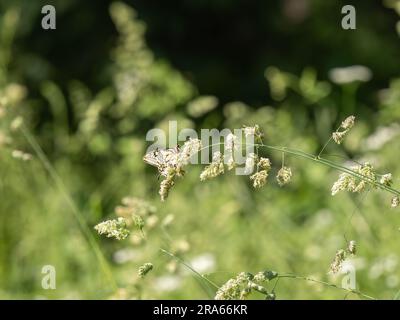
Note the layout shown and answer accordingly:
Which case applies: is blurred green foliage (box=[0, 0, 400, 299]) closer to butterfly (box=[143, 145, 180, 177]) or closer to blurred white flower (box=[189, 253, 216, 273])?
blurred white flower (box=[189, 253, 216, 273])

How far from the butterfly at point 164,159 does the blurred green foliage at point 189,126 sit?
148 millimetres

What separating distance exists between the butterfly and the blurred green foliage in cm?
15

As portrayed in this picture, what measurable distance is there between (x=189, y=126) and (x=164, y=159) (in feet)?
7.00

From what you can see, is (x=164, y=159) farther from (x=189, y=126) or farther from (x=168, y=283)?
(x=189, y=126)

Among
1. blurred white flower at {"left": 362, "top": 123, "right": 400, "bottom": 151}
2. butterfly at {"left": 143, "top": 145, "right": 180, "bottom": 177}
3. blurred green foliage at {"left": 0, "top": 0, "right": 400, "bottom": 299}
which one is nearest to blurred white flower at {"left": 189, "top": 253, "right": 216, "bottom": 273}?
blurred green foliage at {"left": 0, "top": 0, "right": 400, "bottom": 299}

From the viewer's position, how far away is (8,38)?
4195 mm

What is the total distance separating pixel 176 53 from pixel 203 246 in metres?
2.76

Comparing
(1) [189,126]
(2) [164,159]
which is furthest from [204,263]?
(2) [164,159]

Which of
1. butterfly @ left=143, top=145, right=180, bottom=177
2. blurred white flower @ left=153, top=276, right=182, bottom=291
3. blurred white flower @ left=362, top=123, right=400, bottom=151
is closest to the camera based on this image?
butterfly @ left=143, top=145, right=180, bottom=177

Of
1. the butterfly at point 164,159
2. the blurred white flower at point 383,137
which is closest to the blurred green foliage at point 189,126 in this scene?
the blurred white flower at point 383,137

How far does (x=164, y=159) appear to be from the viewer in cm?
127

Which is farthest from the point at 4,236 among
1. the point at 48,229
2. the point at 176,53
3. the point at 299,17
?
the point at 299,17

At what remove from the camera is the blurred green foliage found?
2582mm

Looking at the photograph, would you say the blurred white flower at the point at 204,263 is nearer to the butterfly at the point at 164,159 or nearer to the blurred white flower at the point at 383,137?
the blurred white flower at the point at 383,137
